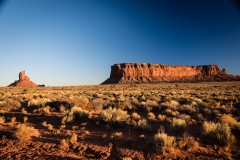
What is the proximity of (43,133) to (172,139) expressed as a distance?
5.33 meters

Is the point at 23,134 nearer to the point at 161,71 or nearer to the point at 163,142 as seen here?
the point at 163,142

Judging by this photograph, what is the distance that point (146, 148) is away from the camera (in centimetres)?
597

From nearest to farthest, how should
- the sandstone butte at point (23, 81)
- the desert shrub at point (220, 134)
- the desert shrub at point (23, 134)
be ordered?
the desert shrub at point (220, 134) → the desert shrub at point (23, 134) → the sandstone butte at point (23, 81)

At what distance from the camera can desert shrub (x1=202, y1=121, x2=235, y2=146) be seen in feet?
20.0

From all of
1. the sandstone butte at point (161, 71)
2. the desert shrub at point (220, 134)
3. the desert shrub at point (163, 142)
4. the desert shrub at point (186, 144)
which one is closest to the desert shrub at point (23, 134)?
the desert shrub at point (163, 142)

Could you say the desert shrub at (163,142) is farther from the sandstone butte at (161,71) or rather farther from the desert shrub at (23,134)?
the sandstone butte at (161,71)

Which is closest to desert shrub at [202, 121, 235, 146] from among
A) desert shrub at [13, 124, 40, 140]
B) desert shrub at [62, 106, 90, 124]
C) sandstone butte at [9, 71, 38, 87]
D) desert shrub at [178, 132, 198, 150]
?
desert shrub at [178, 132, 198, 150]

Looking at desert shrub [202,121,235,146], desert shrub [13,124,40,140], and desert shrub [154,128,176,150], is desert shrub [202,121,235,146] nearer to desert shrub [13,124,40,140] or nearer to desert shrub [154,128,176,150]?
desert shrub [154,128,176,150]

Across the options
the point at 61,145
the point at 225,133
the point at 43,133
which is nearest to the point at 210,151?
the point at 225,133

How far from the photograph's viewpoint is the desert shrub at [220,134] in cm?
610

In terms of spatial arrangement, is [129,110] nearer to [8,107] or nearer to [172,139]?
[172,139]

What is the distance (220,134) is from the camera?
646cm

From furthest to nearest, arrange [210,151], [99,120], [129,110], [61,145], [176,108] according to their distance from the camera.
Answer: [129,110] → [176,108] → [99,120] → [61,145] → [210,151]

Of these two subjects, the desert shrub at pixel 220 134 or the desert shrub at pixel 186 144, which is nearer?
the desert shrub at pixel 186 144
